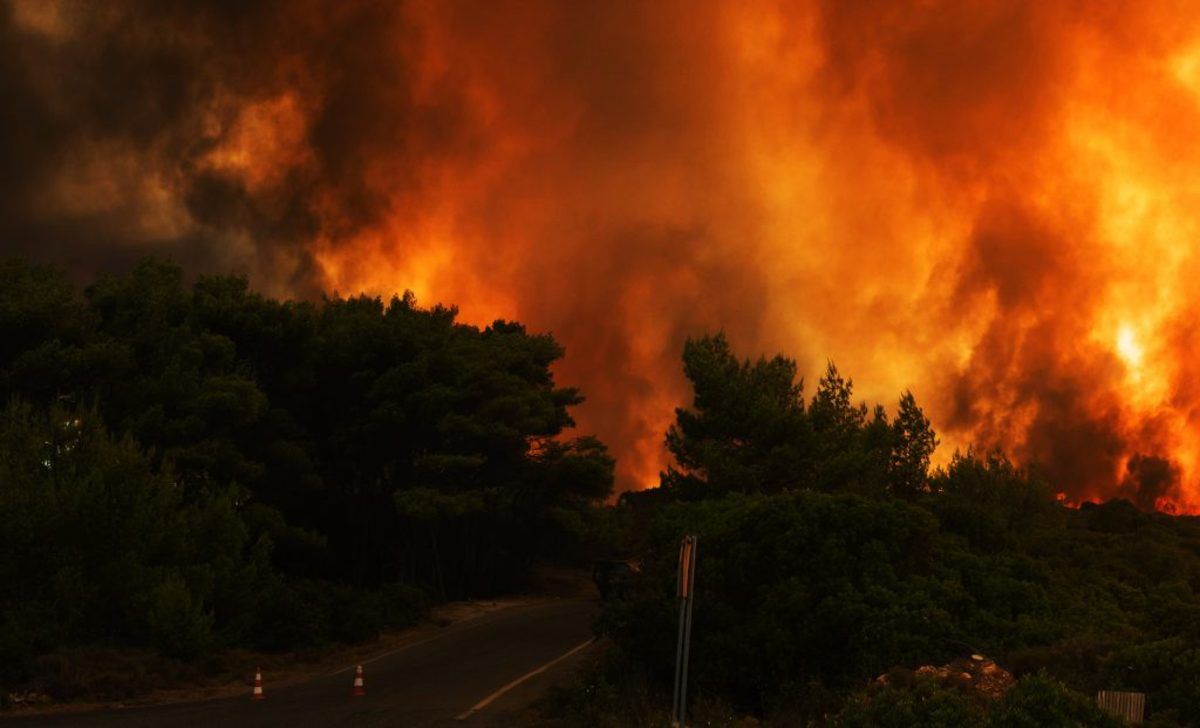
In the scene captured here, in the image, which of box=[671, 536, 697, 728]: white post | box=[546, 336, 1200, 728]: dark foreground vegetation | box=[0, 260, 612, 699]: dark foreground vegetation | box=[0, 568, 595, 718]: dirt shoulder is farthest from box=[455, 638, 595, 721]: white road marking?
box=[671, 536, 697, 728]: white post

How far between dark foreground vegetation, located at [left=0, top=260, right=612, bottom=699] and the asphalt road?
10.2 feet

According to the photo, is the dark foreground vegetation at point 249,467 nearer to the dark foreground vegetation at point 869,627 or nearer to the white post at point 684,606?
the dark foreground vegetation at point 869,627

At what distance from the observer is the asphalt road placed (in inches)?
742

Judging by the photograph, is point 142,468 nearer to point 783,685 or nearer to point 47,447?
point 47,447

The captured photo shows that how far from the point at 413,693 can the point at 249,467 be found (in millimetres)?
15996

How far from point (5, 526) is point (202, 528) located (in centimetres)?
553

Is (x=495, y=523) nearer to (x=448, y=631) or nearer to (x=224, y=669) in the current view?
(x=448, y=631)

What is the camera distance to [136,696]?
74.3ft

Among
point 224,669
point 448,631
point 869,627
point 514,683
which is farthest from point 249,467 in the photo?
point 869,627

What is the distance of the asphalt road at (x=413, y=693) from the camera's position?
61.8 ft

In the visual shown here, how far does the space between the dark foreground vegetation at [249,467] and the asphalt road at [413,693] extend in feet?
10.2

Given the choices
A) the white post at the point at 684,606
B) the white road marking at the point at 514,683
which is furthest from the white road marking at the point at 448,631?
the white post at the point at 684,606

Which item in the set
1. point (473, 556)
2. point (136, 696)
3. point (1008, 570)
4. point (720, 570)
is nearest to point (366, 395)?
point (473, 556)

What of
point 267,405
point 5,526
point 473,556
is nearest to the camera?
point 5,526
